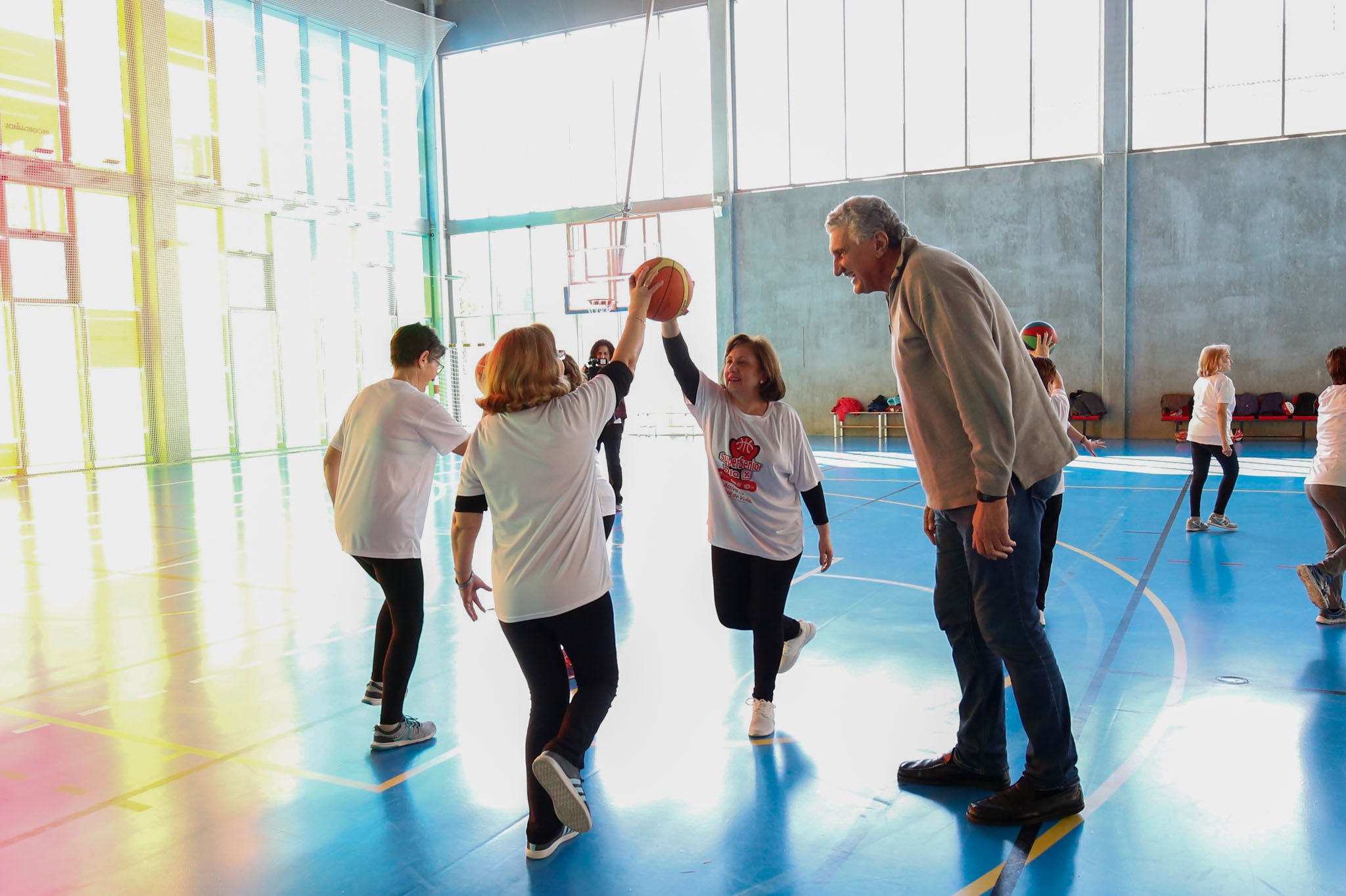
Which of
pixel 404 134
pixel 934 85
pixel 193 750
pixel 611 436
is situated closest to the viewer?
pixel 193 750

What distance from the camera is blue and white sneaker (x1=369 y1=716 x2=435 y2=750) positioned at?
4.12 meters

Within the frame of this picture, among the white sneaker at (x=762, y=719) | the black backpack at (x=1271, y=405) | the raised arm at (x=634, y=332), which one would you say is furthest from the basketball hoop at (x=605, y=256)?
the raised arm at (x=634, y=332)

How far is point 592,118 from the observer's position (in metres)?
23.6

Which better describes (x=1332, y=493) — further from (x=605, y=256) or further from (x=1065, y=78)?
(x=605, y=256)

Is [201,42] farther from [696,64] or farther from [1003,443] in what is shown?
[1003,443]

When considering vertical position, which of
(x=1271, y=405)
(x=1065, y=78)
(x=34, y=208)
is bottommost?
(x=1271, y=405)

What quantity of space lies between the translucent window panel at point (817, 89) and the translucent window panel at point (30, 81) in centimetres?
1393

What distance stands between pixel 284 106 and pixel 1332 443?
838 inches

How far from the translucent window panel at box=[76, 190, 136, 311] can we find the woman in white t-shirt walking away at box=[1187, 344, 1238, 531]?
1780 centimetres

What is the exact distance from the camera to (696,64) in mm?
22219

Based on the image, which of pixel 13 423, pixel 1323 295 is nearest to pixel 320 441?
pixel 13 423

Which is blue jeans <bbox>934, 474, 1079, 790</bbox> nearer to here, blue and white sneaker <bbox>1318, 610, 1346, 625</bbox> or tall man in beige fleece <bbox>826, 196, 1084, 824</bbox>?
tall man in beige fleece <bbox>826, 196, 1084, 824</bbox>

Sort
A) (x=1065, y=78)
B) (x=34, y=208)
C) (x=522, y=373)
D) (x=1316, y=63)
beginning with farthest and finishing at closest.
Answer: (x=1065, y=78), (x=34, y=208), (x=1316, y=63), (x=522, y=373)

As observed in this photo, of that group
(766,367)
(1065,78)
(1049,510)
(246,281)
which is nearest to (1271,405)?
(1065,78)
